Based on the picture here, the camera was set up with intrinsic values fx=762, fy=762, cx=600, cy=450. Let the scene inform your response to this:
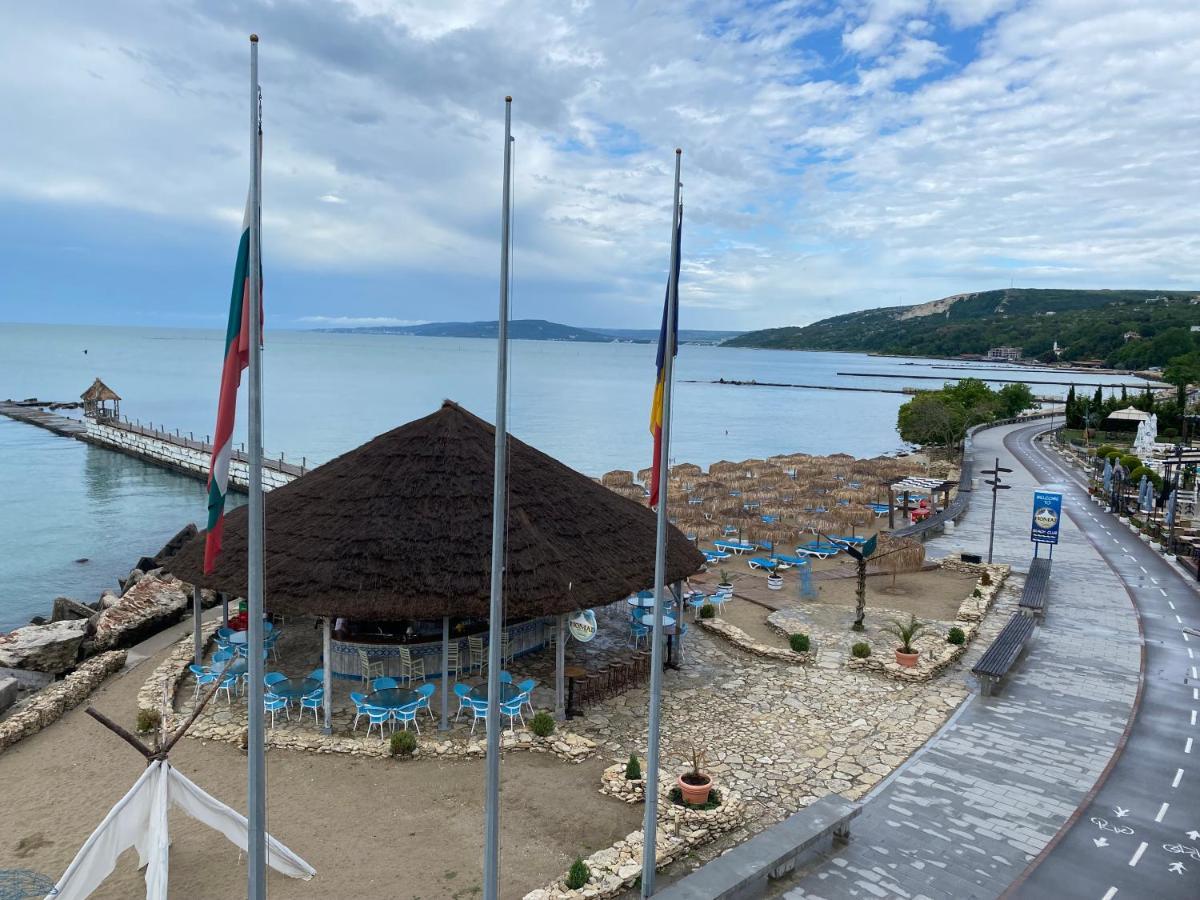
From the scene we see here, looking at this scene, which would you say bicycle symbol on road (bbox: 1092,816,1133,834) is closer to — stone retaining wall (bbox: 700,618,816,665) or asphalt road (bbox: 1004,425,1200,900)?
asphalt road (bbox: 1004,425,1200,900)

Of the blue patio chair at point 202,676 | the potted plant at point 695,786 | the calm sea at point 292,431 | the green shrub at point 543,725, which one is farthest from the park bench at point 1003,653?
the calm sea at point 292,431

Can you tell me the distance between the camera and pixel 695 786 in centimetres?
1198

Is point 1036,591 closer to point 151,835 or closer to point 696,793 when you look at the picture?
point 696,793

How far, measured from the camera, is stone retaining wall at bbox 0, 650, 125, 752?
15094mm

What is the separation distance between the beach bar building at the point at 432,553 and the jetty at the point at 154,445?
113ft

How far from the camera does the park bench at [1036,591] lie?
21.9 m

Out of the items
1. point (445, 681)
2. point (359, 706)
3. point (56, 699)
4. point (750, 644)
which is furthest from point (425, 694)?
point (750, 644)

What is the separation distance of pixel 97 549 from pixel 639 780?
123ft

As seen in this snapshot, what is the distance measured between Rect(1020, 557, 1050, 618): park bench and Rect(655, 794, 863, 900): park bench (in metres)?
13.0

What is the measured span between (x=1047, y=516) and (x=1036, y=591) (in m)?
4.03

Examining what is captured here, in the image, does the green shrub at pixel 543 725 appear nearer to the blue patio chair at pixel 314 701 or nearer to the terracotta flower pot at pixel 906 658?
the blue patio chair at pixel 314 701

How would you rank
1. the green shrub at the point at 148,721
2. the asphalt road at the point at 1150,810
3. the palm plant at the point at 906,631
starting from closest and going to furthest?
the asphalt road at the point at 1150,810, the green shrub at the point at 148,721, the palm plant at the point at 906,631

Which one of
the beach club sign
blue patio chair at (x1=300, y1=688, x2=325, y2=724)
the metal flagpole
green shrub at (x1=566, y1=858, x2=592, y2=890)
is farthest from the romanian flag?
blue patio chair at (x1=300, y1=688, x2=325, y2=724)

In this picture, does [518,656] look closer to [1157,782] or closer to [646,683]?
[646,683]
